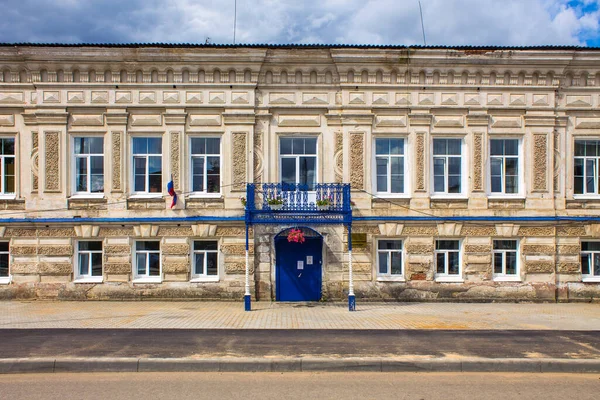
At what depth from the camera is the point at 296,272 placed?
53.1 ft

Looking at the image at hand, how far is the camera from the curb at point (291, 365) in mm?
8438

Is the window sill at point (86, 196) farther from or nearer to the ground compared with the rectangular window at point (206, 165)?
nearer to the ground

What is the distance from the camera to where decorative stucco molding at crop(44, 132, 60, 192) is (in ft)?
52.9

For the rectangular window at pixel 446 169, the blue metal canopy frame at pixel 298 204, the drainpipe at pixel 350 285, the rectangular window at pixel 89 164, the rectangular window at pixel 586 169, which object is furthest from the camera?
the rectangular window at pixel 586 169

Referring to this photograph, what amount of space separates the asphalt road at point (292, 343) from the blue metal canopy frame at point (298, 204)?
438 centimetres

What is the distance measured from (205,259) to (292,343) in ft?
23.1

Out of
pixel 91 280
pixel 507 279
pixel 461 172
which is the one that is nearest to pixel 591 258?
pixel 507 279

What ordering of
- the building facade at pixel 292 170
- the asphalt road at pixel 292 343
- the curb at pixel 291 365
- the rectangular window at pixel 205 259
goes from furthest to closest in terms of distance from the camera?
the rectangular window at pixel 205 259
the building facade at pixel 292 170
the asphalt road at pixel 292 343
the curb at pixel 291 365

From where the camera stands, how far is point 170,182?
15938 millimetres

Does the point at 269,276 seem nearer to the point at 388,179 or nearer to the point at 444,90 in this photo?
the point at 388,179

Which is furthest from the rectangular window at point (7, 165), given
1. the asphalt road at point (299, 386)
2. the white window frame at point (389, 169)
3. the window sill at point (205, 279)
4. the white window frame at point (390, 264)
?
the white window frame at point (390, 264)

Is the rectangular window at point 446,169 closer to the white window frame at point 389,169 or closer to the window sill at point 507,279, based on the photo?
the white window frame at point 389,169

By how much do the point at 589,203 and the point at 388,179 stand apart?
21.7 ft

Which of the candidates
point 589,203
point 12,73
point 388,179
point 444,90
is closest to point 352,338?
point 388,179
